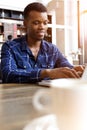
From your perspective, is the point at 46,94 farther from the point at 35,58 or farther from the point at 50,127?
the point at 35,58

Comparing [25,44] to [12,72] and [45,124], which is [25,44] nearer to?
[12,72]

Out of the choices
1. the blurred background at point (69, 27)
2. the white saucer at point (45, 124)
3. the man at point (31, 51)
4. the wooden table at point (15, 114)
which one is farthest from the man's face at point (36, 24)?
the blurred background at point (69, 27)

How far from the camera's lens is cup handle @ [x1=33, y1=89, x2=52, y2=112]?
34 centimetres

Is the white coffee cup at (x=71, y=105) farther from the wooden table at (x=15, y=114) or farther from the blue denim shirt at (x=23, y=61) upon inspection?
the blue denim shirt at (x=23, y=61)

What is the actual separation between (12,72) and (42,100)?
812 mm

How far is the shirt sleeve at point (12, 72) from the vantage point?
1.11m

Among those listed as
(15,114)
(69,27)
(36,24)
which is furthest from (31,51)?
(69,27)

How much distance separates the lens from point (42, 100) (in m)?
0.35

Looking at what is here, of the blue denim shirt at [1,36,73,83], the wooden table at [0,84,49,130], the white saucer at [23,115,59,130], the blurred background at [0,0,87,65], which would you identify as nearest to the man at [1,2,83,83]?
the blue denim shirt at [1,36,73,83]

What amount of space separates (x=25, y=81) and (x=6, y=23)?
398cm

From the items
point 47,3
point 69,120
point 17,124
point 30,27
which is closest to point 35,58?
point 30,27

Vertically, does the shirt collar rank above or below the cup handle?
above

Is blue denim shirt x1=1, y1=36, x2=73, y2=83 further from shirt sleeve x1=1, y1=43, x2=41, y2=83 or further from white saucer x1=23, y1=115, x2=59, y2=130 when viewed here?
white saucer x1=23, y1=115, x2=59, y2=130

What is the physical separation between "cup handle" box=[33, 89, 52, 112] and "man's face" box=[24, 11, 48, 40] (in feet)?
3.37
